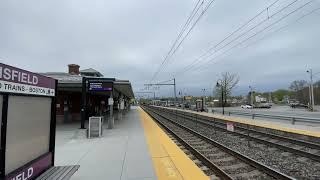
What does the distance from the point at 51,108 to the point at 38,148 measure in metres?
0.99

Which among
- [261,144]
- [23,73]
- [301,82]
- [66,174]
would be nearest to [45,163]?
[66,174]

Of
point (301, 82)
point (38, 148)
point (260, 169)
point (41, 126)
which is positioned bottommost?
point (260, 169)

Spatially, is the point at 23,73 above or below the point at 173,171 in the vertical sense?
above

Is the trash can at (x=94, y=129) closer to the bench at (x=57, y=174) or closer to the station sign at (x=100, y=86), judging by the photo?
the station sign at (x=100, y=86)

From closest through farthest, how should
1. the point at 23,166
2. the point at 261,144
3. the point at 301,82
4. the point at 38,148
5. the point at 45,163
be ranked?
the point at 23,166 < the point at 38,148 < the point at 45,163 < the point at 261,144 < the point at 301,82

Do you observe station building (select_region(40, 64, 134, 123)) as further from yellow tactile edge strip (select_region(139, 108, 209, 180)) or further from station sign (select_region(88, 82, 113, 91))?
yellow tactile edge strip (select_region(139, 108, 209, 180))

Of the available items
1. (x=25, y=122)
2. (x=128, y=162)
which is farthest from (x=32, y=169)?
(x=128, y=162)

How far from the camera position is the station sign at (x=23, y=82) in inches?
169

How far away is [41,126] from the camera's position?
5934 mm

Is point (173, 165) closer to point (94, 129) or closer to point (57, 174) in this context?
point (57, 174)

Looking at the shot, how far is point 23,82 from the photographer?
4.96m

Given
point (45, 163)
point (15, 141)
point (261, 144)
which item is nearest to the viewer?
point (15, 141)

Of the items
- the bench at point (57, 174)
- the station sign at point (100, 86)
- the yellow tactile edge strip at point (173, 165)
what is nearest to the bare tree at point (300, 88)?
the station sign at point (100, 86)

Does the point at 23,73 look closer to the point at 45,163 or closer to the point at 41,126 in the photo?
the point at 41,126
